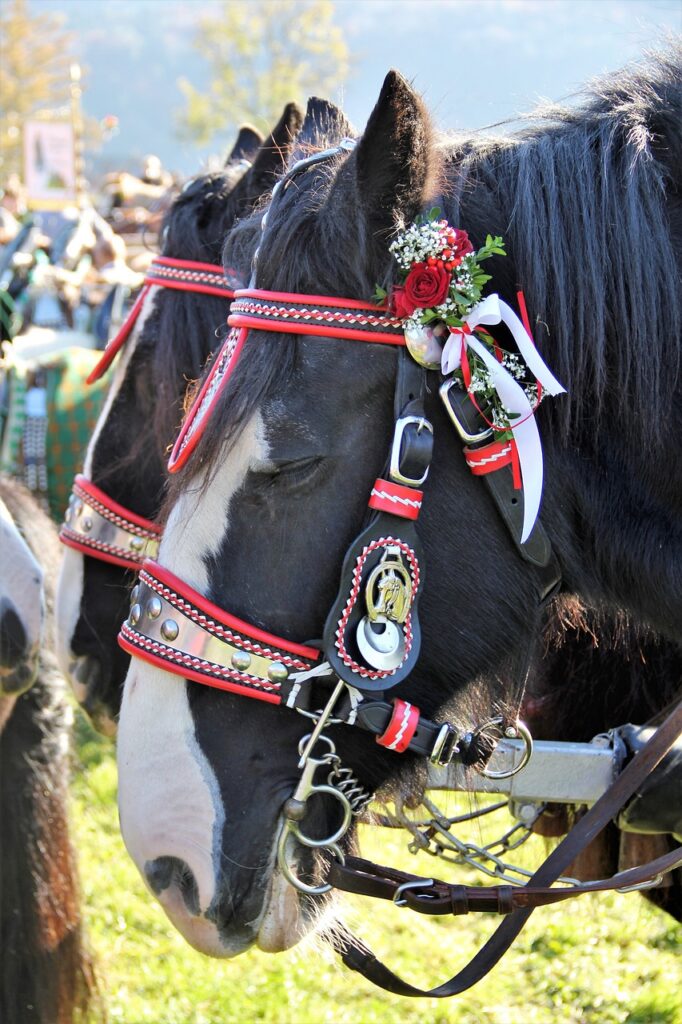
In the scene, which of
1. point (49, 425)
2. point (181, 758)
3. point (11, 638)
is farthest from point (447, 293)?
point (49, 425)

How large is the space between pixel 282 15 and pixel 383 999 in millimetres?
33320

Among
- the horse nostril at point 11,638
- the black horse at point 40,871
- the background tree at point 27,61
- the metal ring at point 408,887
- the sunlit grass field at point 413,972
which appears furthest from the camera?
the background tree at point 27,61

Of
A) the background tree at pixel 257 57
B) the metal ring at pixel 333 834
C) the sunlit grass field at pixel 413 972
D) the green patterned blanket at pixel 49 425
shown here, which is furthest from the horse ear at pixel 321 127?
the background tree at pixel 257 57

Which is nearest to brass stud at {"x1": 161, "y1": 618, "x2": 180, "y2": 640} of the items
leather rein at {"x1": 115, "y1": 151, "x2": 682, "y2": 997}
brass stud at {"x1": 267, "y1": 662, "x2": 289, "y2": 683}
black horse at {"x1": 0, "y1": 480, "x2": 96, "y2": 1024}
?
leather rein at {"x1": 115, "y1": 151, "x2": 682, "y2": 997}

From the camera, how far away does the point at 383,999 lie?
3.33 m

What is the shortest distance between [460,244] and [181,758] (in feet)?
2.92

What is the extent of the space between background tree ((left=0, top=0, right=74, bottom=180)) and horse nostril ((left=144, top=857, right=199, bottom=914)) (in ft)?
107

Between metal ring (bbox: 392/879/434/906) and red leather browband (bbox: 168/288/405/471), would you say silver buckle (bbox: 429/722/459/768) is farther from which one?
red leather browband (bbox: 168/288/405/471)

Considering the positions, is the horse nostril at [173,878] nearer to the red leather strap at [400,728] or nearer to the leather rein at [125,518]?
the red leather strap at [400,728]

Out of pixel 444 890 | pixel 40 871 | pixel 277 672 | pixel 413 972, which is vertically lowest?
pixel 413 972

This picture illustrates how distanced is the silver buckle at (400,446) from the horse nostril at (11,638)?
103cm

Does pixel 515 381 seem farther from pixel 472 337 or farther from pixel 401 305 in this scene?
pixel 401 305

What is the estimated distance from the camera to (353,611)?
1.43 metres

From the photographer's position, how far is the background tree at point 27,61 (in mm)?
31297
